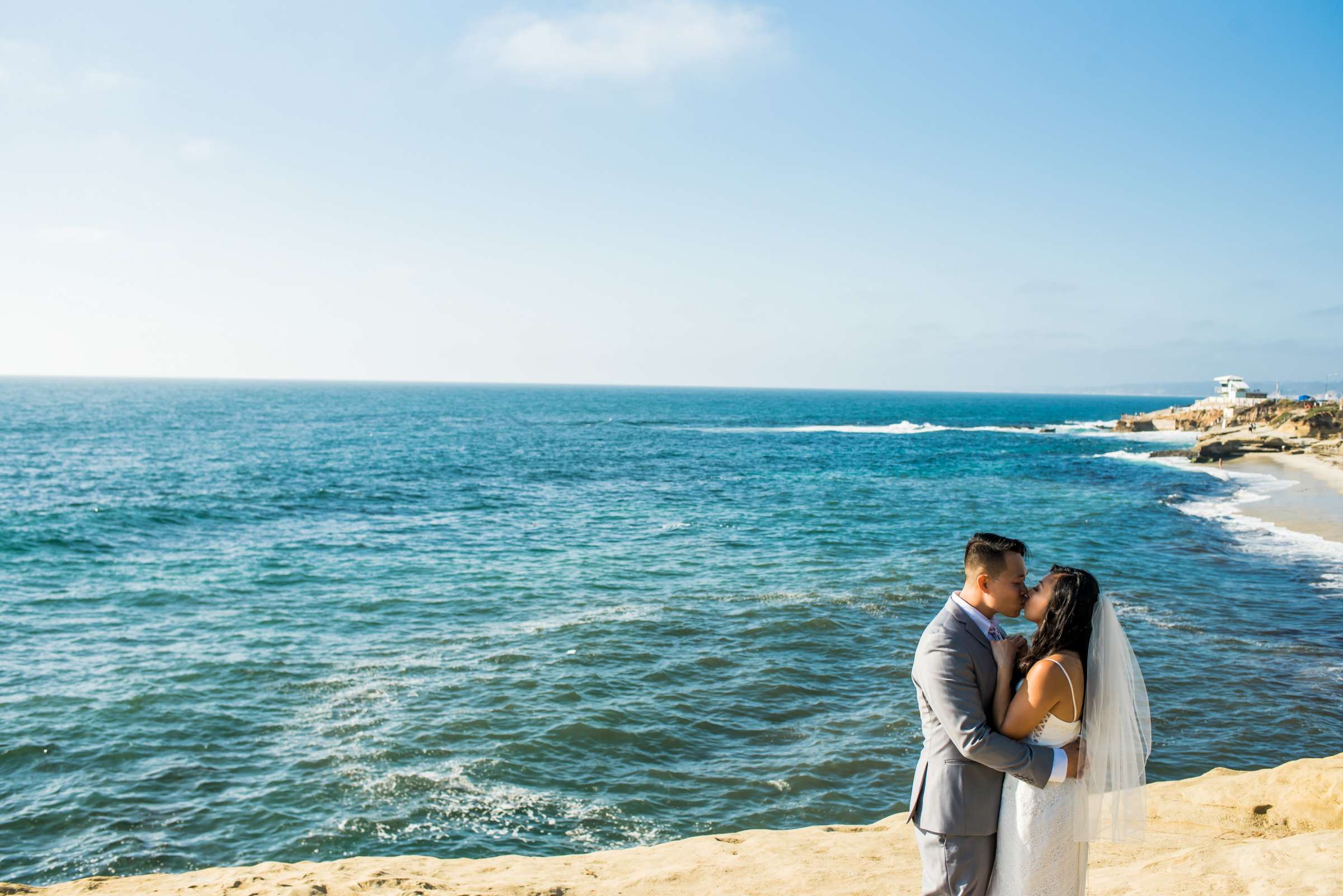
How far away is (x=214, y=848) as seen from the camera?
10.2 metres

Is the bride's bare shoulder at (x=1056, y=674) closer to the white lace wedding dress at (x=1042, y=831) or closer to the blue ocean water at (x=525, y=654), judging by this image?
the white lace wedding dress at (x=1042, y=831)

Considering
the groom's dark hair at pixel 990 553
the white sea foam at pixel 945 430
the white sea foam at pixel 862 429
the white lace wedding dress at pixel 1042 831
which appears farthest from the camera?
the white sea foam at pixel 862 429

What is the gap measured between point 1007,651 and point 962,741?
1.78 ft

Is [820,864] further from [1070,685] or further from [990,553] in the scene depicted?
[990,553]

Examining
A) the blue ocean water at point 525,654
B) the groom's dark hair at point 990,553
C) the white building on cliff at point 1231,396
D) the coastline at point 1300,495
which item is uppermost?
the white building on cliff at point 1231,396

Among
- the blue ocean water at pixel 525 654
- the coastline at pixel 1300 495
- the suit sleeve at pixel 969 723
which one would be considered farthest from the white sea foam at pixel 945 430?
the suit sleeve at pixel 969 723

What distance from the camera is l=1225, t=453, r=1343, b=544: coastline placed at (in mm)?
33531

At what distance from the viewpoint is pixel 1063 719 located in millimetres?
4445

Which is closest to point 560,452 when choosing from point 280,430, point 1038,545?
point 280,430

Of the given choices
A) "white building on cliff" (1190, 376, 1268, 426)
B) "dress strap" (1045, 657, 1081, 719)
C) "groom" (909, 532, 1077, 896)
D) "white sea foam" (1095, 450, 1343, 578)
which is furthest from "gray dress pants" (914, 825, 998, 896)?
"white building on cliff" (1190, 376, 1268, 426)

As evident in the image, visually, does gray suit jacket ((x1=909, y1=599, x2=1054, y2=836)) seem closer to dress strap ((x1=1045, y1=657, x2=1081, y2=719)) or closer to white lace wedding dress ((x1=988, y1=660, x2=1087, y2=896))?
white lace wedding dress ((x1=988, y1=660, x2=1087, y2=896))

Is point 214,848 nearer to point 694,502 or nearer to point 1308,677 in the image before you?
point 1308,677

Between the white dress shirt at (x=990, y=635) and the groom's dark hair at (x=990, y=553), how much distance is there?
0.19m

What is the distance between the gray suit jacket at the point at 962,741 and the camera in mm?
4383
